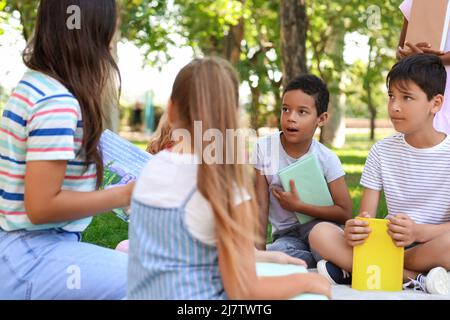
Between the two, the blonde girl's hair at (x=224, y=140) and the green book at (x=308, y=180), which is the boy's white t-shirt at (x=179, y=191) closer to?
the blonde girl's hair at (x=224, y=140)

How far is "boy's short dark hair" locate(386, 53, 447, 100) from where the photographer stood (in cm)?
337

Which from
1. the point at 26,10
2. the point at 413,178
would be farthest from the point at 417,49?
the point at 26,10

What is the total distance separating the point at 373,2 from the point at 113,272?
39.5ft

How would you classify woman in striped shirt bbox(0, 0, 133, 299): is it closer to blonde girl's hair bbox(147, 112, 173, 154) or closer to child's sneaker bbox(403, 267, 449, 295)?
blonde girl's hair bbox(147, 112, 173, 154)

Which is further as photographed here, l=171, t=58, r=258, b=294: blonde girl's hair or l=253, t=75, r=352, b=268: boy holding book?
l=253, t=75, r=352, b=268: boy holding book

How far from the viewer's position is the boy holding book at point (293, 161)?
3699mm

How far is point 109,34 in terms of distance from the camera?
8.29ft

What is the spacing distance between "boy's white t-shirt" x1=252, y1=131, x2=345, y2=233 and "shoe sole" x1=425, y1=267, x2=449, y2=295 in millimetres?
809

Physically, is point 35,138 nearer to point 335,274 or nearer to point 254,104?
point 335,274

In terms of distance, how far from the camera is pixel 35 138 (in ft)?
7.41

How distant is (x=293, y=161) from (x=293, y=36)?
18.0 ft

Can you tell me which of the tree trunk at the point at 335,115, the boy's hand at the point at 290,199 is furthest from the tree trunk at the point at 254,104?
the boy's hand at the point at 290,199

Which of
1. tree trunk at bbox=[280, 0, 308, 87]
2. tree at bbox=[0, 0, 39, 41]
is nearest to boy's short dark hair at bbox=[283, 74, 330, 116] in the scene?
tree trunk at bbox=[280, 0, 308, 87]
